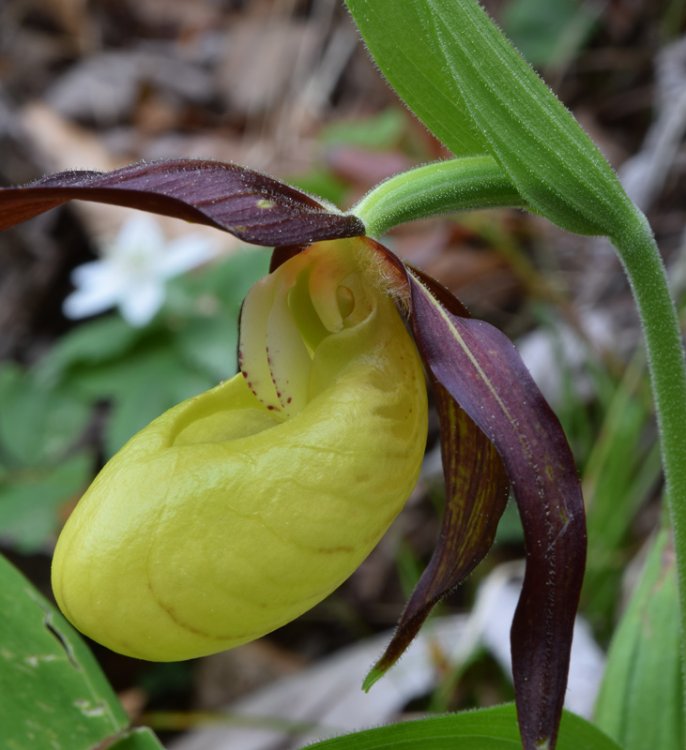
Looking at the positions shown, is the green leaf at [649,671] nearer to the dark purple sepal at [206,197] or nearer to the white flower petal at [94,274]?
the dark purple sepal at [206,197]

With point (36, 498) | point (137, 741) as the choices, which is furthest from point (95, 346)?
point (137, 741)

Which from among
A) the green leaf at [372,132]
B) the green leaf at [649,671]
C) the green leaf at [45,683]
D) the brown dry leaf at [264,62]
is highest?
the brown dry leaf at [264,62]

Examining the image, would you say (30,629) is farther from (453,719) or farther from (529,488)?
(529,488)

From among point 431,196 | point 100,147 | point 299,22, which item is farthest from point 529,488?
point 299,22

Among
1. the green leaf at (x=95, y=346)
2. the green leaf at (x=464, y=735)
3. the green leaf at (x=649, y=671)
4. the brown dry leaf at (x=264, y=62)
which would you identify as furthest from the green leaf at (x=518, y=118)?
the brown dry leaf at (x=264, y=62)

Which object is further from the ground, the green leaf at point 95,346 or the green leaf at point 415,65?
the green leaf at point 415,65

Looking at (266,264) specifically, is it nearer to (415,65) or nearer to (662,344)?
(415,65)

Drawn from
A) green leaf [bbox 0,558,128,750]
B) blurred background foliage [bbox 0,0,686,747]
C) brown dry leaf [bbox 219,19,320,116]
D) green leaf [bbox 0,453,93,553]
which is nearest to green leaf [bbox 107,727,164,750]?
green leaf [bbox 0,558,128,750]
